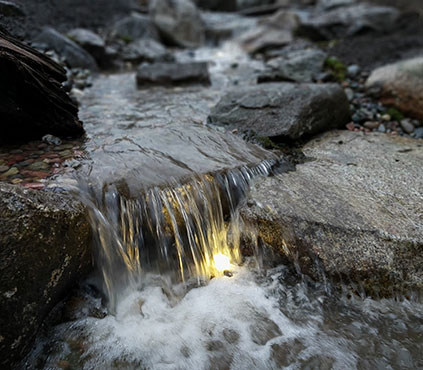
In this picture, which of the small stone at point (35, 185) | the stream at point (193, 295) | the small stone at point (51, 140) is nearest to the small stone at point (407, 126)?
the stream at point (193, 295)

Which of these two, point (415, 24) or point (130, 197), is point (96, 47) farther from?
point (415, 24)

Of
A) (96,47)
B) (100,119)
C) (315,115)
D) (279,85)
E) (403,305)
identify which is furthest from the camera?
(96,47)

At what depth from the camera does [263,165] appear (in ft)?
12.0

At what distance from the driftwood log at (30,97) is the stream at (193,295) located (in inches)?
21.5

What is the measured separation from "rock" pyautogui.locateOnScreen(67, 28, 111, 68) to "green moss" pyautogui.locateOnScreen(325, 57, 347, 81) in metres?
5.64

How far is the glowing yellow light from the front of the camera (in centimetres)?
319

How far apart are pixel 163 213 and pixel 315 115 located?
2776 millimetres

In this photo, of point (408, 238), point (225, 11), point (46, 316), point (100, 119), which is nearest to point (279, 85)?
point (100, 119)

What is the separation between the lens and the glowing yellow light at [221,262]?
3.19 metres

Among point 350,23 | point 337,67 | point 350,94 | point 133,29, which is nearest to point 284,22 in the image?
point 350,23

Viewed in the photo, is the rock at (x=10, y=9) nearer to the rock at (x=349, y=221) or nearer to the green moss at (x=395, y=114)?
the rock at (x=349, y=221)

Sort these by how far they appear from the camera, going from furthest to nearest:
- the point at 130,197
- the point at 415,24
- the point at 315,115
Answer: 1. the point at 415,24
2. the point at 315,115
3. the point at 130,197

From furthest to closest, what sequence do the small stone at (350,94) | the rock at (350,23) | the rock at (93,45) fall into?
the rock at (350,23), the rock at (93,45), the small stone at (350,94)

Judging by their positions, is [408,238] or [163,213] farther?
[163,213]
